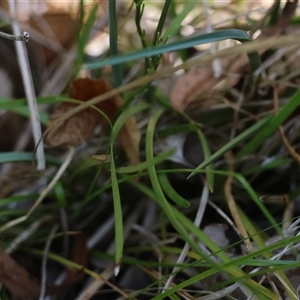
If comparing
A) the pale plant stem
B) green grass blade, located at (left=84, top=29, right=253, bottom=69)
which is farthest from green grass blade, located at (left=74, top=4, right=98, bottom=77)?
green grass blade, located at (left=84, top=29, right=253, bottom=69)

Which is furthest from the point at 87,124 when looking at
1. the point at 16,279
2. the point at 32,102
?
the point at 16,279

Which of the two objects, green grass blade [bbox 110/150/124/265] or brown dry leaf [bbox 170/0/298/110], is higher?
brown dry leaf [bbox 170/0/298/110]

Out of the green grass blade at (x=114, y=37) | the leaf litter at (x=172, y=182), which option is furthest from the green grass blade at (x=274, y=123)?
the green grass blade at (x=114, y=37)

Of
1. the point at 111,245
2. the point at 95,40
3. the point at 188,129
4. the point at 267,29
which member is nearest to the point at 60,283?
the point at 111,245

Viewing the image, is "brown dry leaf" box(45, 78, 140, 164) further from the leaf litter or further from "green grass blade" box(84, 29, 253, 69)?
"green grass blade" box(84, 29, 253, 69)

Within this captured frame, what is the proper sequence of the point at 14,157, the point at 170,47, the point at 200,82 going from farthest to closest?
the point at 200,82 < the point at 14,157 < the point at 170,47

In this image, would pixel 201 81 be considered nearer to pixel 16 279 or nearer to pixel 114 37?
pixel 114 37

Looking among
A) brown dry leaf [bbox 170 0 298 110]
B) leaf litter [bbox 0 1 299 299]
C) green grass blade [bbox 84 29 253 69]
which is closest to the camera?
green grass blade [bbox 84 29 253 69]
